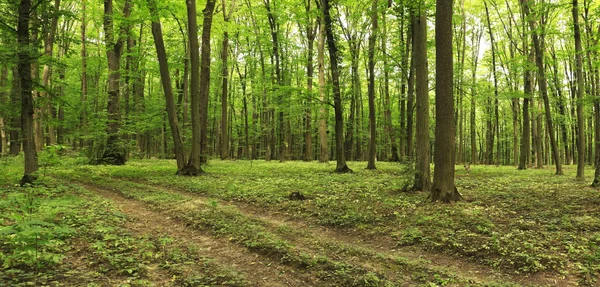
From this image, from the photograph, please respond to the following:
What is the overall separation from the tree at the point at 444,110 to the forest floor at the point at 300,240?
634 mm

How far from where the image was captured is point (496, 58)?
29672 millimetres

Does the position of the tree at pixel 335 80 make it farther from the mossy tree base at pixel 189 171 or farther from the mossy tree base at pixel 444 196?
the mossy tree base at pixel 444 196

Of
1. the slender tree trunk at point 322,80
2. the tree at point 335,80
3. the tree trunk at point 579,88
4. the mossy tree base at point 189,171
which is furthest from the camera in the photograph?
the slender tree trunk at point 322,80

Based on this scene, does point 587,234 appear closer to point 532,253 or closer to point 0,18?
point 532,253

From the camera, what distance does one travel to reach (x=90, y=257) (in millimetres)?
4777

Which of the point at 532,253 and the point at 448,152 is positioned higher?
the point at 448,152

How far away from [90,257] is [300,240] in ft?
11.0

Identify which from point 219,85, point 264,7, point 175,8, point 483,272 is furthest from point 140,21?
point 219,85

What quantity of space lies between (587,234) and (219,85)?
33.2 metres

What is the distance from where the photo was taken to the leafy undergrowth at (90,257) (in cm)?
404

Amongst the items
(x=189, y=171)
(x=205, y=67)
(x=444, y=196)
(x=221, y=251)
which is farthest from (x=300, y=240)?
(x=205, y=67)

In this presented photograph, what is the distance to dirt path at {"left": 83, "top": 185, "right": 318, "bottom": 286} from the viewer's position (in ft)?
15.0

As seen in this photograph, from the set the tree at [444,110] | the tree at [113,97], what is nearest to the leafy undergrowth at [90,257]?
the tree at [444,110]

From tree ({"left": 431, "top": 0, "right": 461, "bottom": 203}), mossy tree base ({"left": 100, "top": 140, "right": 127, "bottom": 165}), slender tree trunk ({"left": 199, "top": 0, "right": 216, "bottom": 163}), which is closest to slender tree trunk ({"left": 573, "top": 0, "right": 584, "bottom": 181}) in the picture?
tree ({"left": 431, "top": 0, "right": 461, "bottom": 203})
